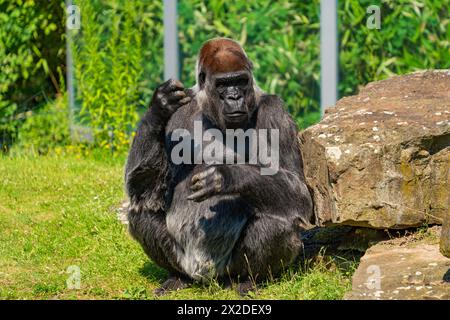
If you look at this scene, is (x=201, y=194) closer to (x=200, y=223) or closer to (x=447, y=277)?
(x=200, y=223)

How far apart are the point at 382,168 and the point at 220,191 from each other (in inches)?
34.1

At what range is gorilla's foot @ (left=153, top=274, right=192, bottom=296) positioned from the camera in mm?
5352

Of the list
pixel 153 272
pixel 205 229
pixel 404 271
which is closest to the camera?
pixel 404 271

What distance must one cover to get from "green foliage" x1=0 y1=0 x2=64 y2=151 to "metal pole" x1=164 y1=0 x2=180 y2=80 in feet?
4.68

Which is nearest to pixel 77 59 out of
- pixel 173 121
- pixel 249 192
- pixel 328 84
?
pixel 328 84

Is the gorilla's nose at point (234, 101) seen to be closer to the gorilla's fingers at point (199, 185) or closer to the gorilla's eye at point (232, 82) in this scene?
the gorilla's eye at point (232, 82)

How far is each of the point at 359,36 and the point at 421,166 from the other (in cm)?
377

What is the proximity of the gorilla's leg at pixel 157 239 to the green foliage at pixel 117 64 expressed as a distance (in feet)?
13.0

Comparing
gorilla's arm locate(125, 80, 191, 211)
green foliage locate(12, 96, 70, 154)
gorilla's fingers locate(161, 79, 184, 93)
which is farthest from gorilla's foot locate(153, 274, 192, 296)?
green foliage locate(12, 96, 70, 154)

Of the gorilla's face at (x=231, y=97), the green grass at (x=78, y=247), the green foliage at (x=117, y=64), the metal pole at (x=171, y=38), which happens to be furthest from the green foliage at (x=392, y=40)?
the gorilla's face at (x=231, y=97)

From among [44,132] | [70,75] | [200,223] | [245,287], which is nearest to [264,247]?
[245,287]

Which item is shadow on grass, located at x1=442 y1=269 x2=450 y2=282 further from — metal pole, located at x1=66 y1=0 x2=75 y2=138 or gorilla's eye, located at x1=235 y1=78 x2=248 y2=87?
metal pole, located at x1=66 y1=0 x2=75 y2=138

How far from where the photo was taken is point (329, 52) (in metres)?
8.58

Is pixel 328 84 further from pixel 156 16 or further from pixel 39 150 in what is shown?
pixel 39 150
